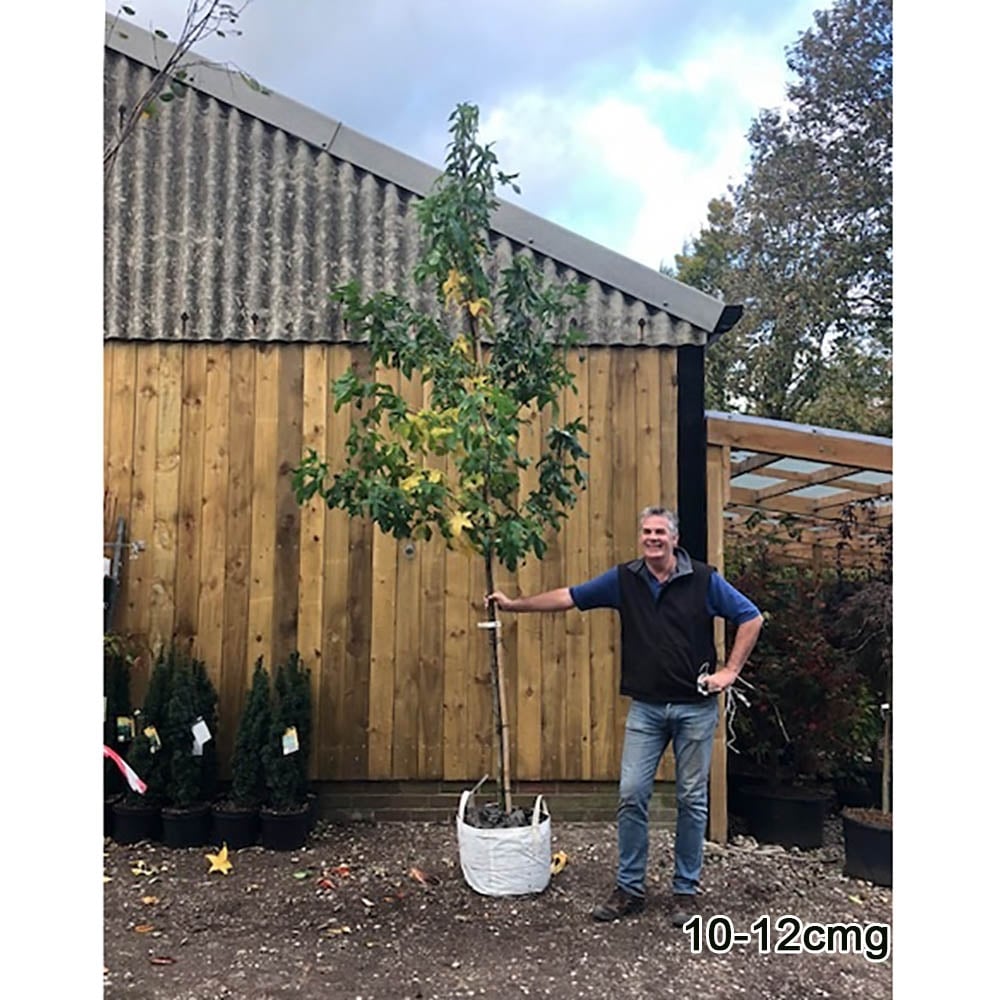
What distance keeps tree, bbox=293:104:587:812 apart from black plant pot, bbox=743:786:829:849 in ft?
5.82

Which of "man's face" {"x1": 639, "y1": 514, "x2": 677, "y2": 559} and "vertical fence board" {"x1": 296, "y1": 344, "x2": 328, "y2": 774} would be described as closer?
"man's face" {"x1": 639, "y1": 514, "x2": 677, "y2": 559}

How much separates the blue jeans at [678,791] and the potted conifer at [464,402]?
38cm

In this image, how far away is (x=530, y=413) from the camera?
4840mm

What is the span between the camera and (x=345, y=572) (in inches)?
191

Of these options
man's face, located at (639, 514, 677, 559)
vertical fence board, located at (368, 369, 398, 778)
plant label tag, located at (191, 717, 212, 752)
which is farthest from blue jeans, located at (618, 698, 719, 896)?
plant label tag, located at (191, 717, 212, 752)

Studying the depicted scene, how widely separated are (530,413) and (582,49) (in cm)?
271

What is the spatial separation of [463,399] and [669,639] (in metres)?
A: 1.30

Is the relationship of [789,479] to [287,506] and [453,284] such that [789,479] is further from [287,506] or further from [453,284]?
[287,506]

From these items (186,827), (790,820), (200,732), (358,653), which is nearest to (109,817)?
(186,827)

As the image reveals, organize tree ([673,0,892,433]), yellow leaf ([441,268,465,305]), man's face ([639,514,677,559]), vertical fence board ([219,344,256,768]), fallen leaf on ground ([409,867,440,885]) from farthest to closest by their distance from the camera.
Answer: tree ([673,0,892,433]) < vertical fence board ([219,344,256,768]) < fallen leaf on ground ([409,867,440,885]) < yellow leaf ([441,268,465,305]) < man's face ([639,514,677,559])

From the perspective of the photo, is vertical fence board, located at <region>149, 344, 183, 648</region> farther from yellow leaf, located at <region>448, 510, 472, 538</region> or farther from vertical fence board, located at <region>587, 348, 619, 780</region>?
vertical fence board, located at <region>587, 348, 619, 780</region>

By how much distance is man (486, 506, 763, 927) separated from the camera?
360cm

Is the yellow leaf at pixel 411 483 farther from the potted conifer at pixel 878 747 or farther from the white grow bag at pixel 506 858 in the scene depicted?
the potted conifer at pixel 878 747
